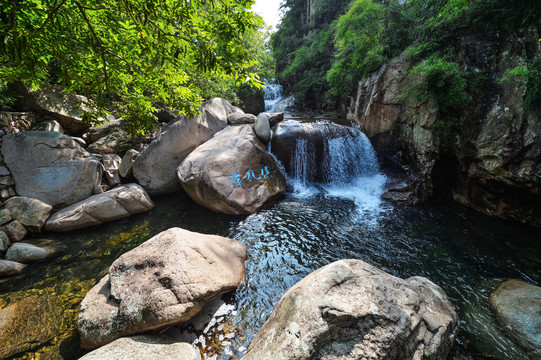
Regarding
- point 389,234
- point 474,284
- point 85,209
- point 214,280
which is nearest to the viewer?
point 214,280

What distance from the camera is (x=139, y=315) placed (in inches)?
103

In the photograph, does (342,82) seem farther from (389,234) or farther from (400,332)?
(400,332)

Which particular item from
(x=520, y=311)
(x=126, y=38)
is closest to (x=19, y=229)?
(x=126, y=38)

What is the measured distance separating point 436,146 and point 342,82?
6.95 metres

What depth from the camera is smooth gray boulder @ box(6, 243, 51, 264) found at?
413cm

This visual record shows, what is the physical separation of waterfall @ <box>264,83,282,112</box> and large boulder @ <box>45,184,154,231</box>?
48.8 feet

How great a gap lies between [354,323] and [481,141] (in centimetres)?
630

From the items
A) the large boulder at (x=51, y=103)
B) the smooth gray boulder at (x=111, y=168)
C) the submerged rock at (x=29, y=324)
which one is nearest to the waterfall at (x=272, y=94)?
the smooth gray boulder at (x=111, y=168)

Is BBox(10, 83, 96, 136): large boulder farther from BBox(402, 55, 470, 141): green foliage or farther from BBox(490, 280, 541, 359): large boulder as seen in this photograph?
BBox(402, 55, 470, 141): green foliage

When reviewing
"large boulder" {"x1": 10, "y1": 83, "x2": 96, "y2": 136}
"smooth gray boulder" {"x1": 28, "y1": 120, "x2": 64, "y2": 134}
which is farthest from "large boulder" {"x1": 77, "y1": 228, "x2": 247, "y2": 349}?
"smooth gray boulder" {"x1": 28, "y1": 120, "x2": 64, "y2": 134}

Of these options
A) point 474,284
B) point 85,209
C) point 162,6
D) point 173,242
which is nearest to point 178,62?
point 162,6

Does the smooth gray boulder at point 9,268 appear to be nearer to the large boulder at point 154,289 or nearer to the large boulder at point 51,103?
the large boulder at point 154,289

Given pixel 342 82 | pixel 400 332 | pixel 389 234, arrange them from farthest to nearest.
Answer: pixel 342 82 < pixel 389 234 < pixel 400 332

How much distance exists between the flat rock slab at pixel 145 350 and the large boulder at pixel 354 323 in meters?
0.86
